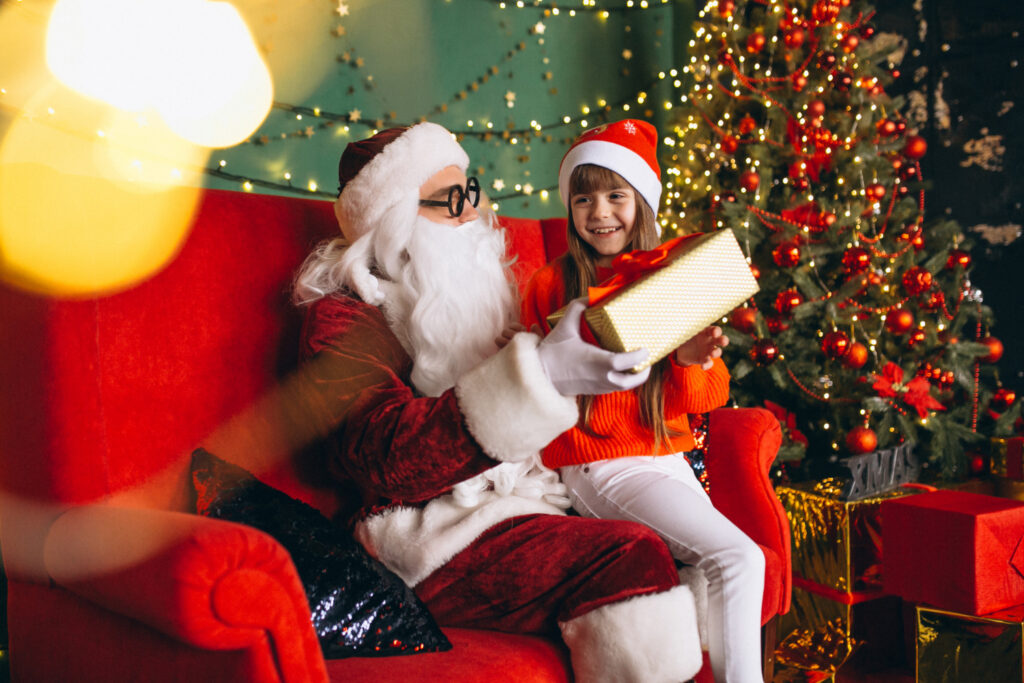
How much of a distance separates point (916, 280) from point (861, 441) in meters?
0.77

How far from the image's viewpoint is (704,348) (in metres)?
1.45

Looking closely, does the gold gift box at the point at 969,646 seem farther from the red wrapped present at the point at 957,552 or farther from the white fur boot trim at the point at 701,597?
the white fur boot trim at the point at 701,597

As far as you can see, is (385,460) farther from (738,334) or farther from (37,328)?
(738,334)

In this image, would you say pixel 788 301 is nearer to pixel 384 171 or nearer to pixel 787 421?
pixel 787 421

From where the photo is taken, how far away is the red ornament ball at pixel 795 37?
3268mm

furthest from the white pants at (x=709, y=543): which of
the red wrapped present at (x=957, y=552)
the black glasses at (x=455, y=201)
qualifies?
the red wrapped present at (x=957, y=552)

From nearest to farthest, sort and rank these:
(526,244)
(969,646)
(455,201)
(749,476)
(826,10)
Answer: (455,201), (749,476), (969,646), (526,244), (826,10)

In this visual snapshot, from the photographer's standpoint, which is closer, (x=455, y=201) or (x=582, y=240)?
(x=455, y=201)

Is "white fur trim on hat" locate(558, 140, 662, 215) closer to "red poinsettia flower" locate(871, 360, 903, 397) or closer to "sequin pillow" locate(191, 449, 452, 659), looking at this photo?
"sequin pillow" locate(191, 449, 452, 659)

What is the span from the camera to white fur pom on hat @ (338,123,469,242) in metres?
1.73

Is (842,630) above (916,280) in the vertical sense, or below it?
below

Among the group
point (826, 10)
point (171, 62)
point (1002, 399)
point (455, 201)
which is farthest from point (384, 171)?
point (1002, 399)

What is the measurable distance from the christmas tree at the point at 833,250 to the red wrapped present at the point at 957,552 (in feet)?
2.09

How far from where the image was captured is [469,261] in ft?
5.71
